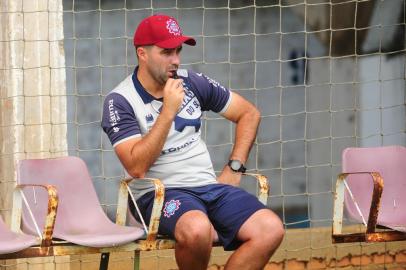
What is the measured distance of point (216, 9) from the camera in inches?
321

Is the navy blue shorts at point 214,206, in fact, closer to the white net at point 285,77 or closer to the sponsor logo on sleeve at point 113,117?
the sponsor logo on sleeve at point 113,117

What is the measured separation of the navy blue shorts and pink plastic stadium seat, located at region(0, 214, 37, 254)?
2.03ft

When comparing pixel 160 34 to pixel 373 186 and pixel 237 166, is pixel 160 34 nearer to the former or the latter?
pixel 237 166

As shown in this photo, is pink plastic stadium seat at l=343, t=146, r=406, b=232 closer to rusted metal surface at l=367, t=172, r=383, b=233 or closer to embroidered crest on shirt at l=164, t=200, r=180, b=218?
rusted metal surface at l=367, t=172, r=383, b=233

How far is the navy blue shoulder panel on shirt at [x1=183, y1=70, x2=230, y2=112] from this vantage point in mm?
6816

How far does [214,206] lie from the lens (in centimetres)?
654

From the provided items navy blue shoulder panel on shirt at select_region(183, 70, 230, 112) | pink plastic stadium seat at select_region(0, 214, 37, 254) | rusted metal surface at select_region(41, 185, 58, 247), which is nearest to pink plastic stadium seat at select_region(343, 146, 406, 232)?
navy blue shoulder panel on shirt at select_region(183, 70, 230, 112)

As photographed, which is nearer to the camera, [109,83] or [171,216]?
[171,216]

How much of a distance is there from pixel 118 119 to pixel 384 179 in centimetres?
153

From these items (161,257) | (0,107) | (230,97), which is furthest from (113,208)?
(230,97)

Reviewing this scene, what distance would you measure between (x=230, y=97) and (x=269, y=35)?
1435mm

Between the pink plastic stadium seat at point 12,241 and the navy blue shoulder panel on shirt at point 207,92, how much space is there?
116 centimetres

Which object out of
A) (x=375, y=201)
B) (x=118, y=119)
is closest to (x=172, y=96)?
(x=118, y=119)

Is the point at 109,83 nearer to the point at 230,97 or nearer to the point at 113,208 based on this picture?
the point at 113,208
